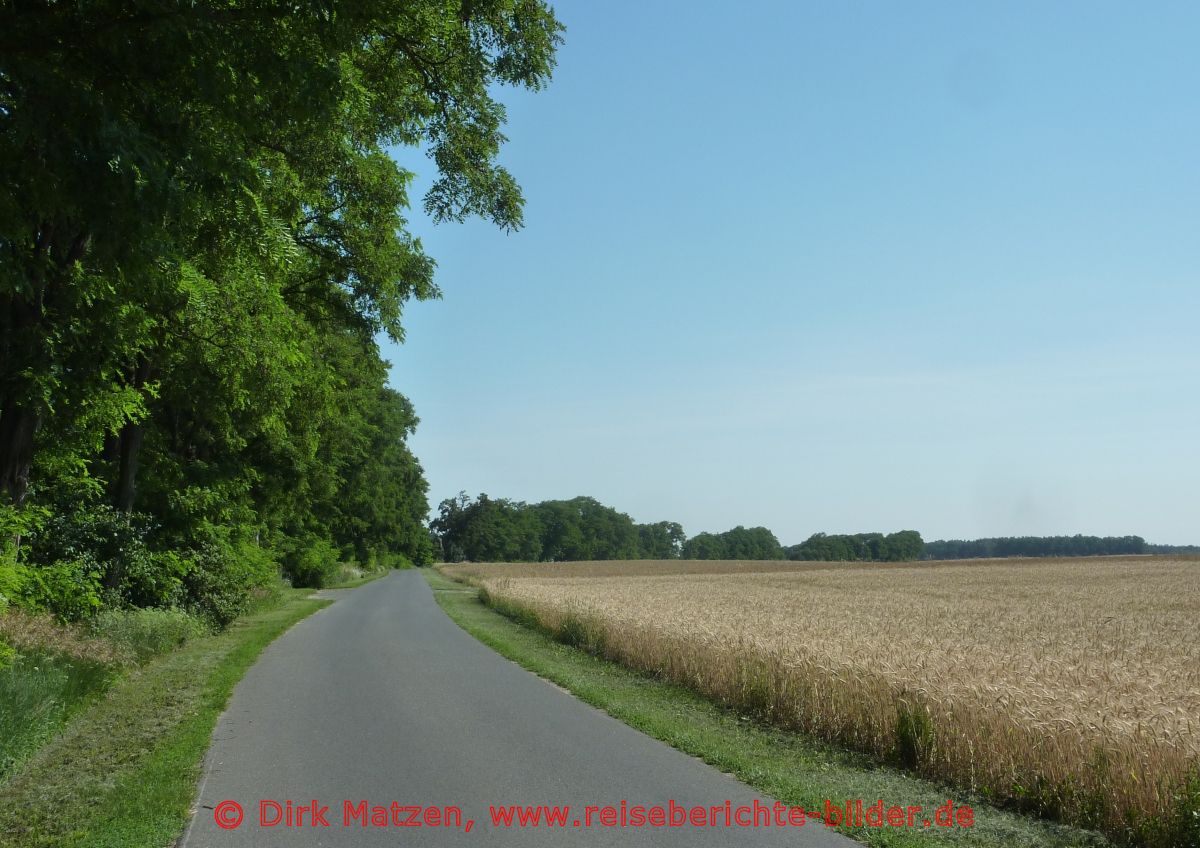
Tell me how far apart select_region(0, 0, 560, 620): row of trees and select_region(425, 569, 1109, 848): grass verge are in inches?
263

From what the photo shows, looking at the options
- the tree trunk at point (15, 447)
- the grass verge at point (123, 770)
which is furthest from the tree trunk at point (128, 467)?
the tree trunk at point (15, 447)

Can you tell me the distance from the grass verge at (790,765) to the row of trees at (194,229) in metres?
6.69

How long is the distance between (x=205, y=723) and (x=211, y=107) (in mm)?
7412

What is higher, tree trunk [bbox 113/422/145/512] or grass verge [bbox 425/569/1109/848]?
tree trunk [bbox 113/422/145/512]

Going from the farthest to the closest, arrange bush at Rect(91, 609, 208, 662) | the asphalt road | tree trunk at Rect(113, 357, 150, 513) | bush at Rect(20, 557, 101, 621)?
1. tree trunk at Rect(113, 357, 150, 513)
2. bush at Rect(91, 609, 208, 662)
3. bush at Rect(20, 557, 101, 621)
4. the asphalt road

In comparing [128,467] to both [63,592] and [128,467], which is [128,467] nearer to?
[128,467]

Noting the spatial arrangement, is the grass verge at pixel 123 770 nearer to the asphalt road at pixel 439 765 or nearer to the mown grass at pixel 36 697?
the mown grass at pixel 36 697

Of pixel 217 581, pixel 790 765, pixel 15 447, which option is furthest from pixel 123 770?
pixel 217 581

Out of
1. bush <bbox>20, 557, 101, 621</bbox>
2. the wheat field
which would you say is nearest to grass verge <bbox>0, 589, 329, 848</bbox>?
bush <bbox>20, 557, 101, 621</bbox>

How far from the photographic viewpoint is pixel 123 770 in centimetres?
820

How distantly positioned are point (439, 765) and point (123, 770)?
3.01m

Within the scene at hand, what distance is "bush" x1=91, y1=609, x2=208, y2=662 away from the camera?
15422mm

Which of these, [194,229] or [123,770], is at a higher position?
[194,229]

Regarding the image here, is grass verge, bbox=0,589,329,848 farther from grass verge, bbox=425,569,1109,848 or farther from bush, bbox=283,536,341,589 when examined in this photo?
bush, bbox=283,536,341,589
